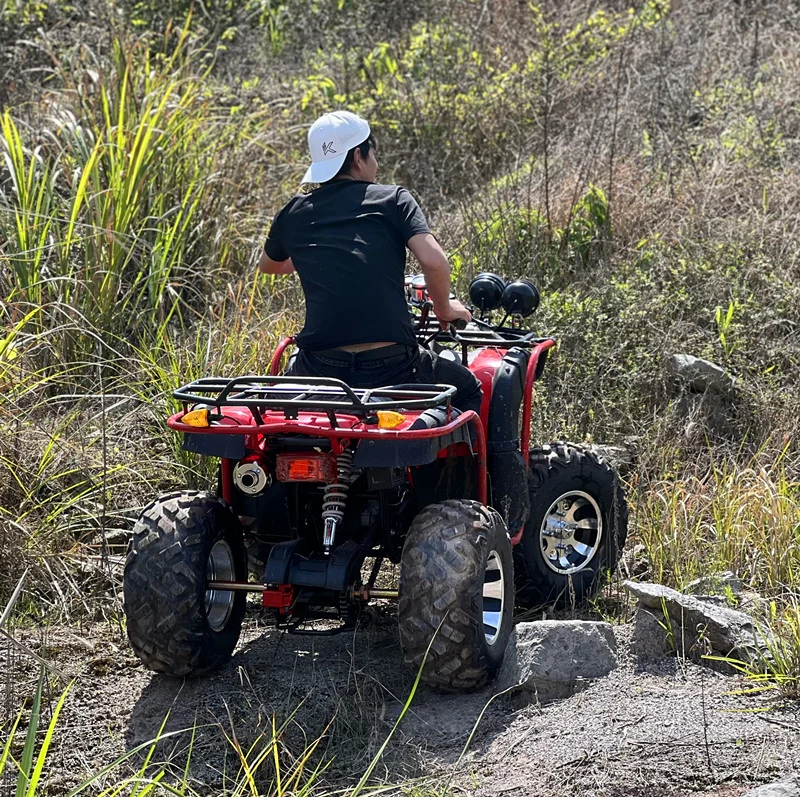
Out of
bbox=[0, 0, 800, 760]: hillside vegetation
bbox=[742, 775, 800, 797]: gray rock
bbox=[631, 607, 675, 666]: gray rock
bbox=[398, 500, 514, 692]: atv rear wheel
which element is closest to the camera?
bbox=[742, 775, 800, 797]: gray rock

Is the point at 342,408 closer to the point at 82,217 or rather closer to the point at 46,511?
the point at 46,511

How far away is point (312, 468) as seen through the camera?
169 inches

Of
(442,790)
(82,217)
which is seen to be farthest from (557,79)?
(442,790)

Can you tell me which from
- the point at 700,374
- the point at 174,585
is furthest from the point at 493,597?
the point at 700,374

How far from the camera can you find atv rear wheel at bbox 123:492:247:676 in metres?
4.38

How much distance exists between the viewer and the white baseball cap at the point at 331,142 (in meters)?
4.78

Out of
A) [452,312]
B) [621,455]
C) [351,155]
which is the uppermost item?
[351,155]

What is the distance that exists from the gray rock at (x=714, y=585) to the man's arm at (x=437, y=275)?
54.7 inches

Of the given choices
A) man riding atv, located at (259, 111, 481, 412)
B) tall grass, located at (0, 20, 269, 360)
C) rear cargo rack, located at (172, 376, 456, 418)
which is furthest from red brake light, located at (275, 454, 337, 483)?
tall grass, located at (0, 20, 269, 360)

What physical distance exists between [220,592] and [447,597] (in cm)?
99

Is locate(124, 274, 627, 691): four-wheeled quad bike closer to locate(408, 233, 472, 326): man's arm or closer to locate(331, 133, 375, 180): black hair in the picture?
locate(408, 233, 472, 326): man's arm

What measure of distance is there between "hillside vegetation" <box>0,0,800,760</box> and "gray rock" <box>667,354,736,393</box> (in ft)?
0.27

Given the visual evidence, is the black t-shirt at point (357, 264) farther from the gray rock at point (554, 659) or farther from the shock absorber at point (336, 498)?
the gray rock at point (554, 659)

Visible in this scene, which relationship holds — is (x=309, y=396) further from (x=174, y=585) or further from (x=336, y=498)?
(x=174, y=585)
